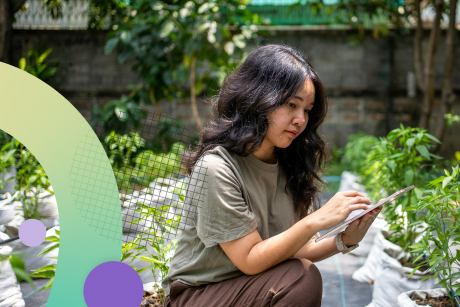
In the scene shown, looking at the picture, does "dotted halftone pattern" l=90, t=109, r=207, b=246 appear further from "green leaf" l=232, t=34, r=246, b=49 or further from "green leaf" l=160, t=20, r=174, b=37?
"green leaf" l=232, t=34, r=246, b=49

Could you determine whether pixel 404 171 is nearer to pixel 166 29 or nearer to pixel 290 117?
pixel 290 117

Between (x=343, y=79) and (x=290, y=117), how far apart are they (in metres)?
4.55

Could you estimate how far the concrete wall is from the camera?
17.7ft

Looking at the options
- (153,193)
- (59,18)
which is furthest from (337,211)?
(59,18)

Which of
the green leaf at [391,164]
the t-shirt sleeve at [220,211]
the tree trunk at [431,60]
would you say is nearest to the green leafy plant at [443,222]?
the green leaf at [391,164]

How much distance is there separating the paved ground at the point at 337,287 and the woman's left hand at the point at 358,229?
335 mm

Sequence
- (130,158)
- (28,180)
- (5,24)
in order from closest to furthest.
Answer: (130,158)
(28,180)
(5,24)

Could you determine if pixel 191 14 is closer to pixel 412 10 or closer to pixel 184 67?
pixel 184 67

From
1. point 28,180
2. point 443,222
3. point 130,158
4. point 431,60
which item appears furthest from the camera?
point 431,60

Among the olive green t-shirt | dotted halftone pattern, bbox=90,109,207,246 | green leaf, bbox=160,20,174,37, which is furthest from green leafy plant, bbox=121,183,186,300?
green leaf, bbox=160,20,174,37

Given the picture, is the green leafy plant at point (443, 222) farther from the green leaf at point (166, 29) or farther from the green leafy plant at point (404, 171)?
the green leaf at point (166, 29)

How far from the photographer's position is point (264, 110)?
4.21 ft

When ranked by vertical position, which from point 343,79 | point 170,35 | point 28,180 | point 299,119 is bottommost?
point 28,180

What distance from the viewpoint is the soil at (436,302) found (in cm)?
154
